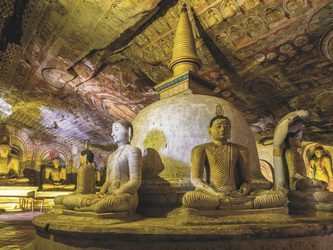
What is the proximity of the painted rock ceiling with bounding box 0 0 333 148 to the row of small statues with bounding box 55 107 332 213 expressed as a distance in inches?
106

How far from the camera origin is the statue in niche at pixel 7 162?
10.7 meters

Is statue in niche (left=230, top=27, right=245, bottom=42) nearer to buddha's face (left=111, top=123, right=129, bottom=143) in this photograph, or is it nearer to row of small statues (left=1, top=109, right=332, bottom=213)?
row of small statues (left=1, top=109, right=332, bottom=213)

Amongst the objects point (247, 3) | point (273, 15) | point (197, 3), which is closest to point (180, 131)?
point (247, 3)

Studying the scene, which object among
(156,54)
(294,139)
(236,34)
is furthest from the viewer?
(156,54)

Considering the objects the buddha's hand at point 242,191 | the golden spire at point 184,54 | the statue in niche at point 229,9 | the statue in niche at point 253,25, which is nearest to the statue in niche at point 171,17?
the statue in niche at point 229,9

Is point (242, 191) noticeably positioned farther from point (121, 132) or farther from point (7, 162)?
point (7, 162)

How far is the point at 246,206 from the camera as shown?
7.31ft

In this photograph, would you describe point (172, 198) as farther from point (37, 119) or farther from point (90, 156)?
point (37, 119)

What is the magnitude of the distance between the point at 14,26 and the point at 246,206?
748 centimetres

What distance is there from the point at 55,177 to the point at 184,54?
440 inches

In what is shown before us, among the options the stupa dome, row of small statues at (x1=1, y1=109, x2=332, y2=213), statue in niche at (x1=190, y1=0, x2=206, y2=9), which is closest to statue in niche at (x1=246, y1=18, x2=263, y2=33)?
statue in niche at (x1=190, y1=0, x2=206, y2=9)

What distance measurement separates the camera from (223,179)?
96.7 inches

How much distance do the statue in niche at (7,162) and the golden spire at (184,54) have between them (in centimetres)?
1014

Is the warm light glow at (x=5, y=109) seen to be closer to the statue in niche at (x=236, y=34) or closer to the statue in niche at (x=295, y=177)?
the statue in niche at (x=236, y=34)
